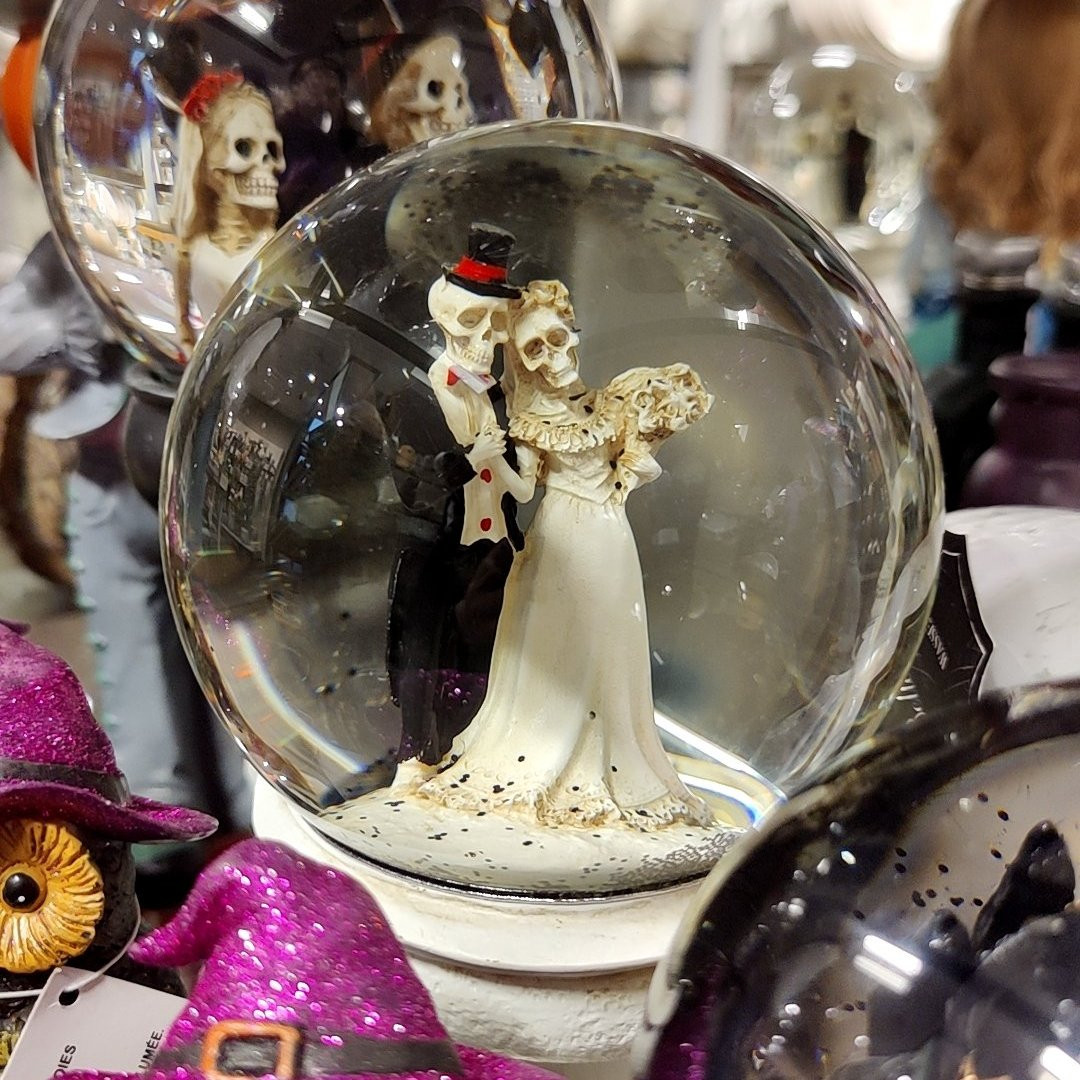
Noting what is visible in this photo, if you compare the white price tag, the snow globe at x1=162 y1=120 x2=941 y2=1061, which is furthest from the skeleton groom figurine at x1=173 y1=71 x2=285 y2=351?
the white price tag

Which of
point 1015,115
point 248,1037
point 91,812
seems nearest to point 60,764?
point 91,812

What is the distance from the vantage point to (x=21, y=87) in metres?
0.68

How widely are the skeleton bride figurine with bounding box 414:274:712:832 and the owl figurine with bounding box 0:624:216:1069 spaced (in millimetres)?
112

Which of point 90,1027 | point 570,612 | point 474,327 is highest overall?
point 474,327

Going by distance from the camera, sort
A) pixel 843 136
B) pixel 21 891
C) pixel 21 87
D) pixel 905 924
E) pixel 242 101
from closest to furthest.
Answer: pixel 905 924, pixel 21 891, pixel 242 101, pixel 21 87, pixel 843 136

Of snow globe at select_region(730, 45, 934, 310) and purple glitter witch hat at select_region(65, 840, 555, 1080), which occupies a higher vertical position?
snow globe at select_region(730, 45, 934, 310)

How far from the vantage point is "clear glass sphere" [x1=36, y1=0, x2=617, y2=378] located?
0.53 meters

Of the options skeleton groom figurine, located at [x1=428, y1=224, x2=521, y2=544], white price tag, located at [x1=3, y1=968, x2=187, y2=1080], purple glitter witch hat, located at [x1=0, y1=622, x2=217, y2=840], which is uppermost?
skeleton groom figurine, located at [x1=428, y1=224, x2=521, y2=544]

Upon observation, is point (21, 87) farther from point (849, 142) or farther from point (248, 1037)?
point (849, 142)

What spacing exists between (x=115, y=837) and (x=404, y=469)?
0.17 metres

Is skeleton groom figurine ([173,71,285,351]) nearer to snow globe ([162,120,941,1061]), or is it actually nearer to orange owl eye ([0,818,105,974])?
snow globe ([162,120,941,1061])

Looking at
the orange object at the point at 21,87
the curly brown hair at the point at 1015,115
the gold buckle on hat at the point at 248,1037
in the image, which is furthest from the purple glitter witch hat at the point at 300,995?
the curly brown hair at the point at 1015,115

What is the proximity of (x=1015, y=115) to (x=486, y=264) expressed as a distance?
779mm

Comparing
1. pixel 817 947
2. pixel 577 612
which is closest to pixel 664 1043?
pixel 817 947
